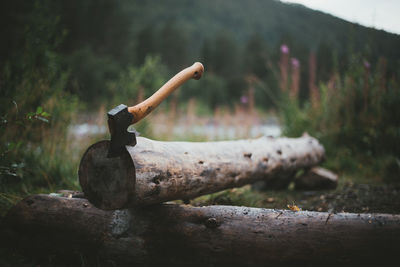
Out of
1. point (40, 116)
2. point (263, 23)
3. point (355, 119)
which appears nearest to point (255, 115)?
point (355, 119)

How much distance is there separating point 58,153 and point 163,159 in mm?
2247

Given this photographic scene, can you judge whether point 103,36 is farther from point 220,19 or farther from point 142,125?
point 220,19

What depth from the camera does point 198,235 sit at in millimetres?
1449

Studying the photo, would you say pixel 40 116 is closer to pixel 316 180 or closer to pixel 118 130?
pixel 118 130

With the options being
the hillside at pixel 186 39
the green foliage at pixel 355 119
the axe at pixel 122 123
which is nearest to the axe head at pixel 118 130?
the axe at pixel 122 123

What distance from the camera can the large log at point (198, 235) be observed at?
1.29 meters

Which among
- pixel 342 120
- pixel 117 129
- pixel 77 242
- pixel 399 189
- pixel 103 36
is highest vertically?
pixel 103 36

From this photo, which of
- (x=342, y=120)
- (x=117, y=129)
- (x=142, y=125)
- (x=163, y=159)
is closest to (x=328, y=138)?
(x=342, y=120)

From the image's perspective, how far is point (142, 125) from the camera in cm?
405

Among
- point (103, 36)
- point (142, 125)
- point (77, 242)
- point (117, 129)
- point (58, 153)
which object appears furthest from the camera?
point (103, 36)

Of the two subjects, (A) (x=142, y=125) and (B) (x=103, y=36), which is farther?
(B) (x=103, y=36)

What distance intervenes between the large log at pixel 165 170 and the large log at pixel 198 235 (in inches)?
7.0

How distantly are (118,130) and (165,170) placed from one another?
0.37 meters

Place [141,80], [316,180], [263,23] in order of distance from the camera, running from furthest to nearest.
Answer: [263,23], [141,80], [316,180]
